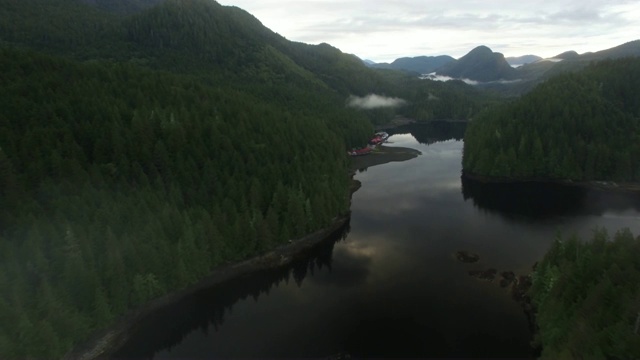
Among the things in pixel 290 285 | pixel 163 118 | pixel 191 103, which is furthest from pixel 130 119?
pixel 290 285

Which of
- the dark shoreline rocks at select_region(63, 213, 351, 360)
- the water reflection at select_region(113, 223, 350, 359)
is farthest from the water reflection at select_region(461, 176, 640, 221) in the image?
the water reflection at select_region(113, 223, 350, 359)

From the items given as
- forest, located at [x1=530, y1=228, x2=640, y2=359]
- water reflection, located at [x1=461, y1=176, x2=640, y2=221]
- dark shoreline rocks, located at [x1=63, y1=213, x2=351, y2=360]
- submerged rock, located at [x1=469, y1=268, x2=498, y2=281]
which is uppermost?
→ forest, located at [x1=530, y1=228, x2=640, y2=359]

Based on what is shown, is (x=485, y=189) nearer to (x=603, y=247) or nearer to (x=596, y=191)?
(x=596, y=191)

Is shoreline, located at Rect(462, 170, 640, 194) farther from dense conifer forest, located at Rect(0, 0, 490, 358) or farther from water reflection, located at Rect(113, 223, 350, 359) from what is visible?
water reflection, located at Rect(113, 223, 350, 359)

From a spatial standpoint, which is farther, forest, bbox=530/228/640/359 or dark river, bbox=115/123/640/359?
dark river, bbox=115/123/640/359

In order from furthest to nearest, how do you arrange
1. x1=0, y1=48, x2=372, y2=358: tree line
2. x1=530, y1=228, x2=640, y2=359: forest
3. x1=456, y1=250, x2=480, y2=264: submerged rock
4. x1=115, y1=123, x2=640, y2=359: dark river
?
x1=456, y1=250, x2=480, y2=264: submerged rock
x1=0, y1=48, x2=372, y2=358: tree line
x1=115, y1=123, x2=640, y2=359: dark river
x1=530, y1=228, x2=640, y2=359: forest

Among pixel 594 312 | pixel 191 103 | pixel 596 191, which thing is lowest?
pixel 596 191

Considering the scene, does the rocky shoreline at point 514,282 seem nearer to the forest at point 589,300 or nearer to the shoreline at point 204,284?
the forest at point 589,300
